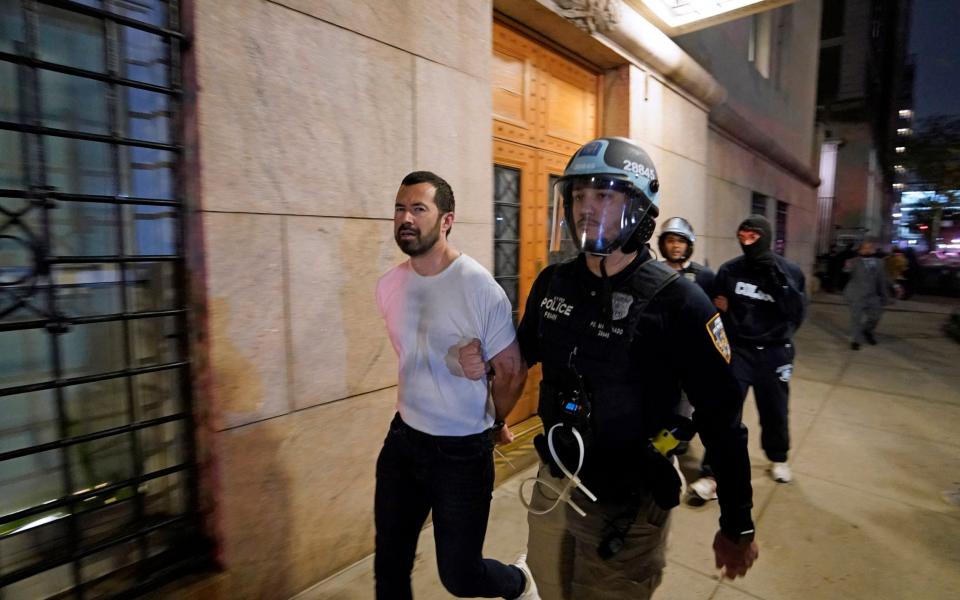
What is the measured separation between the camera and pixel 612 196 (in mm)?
1739

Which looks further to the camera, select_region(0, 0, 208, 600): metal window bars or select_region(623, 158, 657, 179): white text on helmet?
select_region(0, 0, 208, 600): metal window bars

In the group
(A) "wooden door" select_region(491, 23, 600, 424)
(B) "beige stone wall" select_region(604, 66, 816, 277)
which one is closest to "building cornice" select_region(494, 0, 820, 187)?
(B) "beige stone wall" select_region(604, 66, 816, 277)

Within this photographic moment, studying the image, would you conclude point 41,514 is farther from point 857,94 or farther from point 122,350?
point 857,94

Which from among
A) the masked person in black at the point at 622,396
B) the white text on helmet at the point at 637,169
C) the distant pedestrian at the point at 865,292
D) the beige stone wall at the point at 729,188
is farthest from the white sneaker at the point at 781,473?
the distant pedestrian at the point at 865,292

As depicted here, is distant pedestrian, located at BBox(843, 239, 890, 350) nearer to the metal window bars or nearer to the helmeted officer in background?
the helmeted officer in background

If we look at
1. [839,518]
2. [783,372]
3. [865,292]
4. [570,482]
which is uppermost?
[865,292]

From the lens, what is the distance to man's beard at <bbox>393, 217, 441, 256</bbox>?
205 centimetres

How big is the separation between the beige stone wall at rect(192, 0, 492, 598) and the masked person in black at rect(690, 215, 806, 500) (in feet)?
8.35

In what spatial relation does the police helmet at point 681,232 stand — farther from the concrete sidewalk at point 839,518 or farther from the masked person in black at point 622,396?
the masked person in black at point 622,396

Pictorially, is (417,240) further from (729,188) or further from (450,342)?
(729,188)

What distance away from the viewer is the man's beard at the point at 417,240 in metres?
2.05

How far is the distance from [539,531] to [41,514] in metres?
2.05

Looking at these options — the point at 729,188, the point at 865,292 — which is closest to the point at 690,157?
the point at 729,188

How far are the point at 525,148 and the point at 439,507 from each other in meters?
3.49
